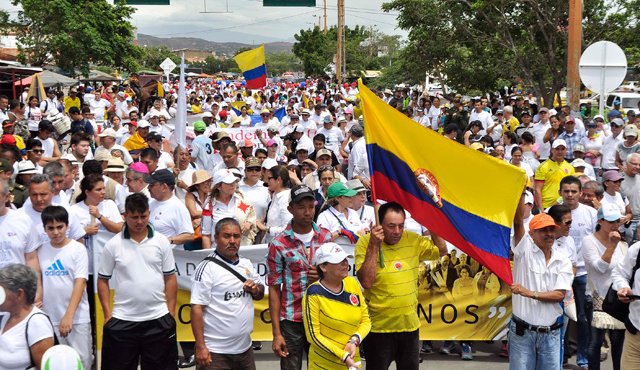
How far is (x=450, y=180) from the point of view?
580cm

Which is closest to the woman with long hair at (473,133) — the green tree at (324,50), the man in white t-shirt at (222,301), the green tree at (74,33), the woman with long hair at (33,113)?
the woman with long hair at (33,113)

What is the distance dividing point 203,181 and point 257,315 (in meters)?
1.48

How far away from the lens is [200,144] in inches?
463

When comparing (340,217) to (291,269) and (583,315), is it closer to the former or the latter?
(291,269)

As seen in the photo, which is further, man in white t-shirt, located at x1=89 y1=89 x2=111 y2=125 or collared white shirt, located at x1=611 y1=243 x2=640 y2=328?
man in white t-shirt, located at x1=89 y1=89 x2=111 y2=125

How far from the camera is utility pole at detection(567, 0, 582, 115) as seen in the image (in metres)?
15.1

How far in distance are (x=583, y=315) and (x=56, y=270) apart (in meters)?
4.65

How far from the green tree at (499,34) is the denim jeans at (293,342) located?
19379 mm

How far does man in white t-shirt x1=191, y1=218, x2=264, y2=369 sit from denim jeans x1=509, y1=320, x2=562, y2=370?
1.95 m

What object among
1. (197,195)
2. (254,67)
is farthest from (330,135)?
(197,195)

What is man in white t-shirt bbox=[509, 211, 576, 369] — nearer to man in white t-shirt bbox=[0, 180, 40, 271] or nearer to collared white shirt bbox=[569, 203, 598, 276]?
collared white shirt bbox=[569, 203, 598, 276]

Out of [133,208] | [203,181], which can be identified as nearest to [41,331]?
[133,208]

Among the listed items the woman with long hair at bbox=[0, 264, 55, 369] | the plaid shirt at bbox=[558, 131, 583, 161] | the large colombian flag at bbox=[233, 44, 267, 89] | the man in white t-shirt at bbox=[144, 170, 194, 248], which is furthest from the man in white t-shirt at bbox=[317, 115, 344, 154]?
the woman with long hair at bbox=[0, 264, 55, 369]

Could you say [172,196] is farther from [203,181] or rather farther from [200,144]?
[200,144]
